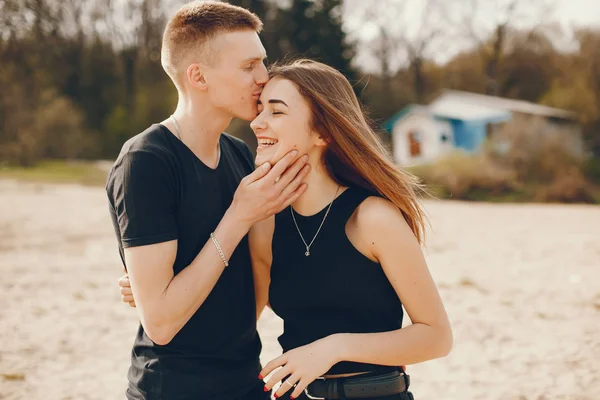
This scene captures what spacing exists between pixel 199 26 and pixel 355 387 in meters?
1.94

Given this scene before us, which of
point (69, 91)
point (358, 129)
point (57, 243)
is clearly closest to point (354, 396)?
point (358, 129)

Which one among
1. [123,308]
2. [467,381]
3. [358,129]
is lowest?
[123,308]

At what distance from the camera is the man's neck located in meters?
2.85

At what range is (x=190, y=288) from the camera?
243cm

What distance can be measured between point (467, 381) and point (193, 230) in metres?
4.21

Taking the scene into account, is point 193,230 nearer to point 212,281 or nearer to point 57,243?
point 212,281

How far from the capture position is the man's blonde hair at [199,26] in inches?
115

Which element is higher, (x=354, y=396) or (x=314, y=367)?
(x=314, y=367)

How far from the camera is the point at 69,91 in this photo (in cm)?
4884

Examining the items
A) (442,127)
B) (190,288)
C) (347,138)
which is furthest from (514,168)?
(190,288)

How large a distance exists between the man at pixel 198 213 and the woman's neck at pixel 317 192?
3.4 inches

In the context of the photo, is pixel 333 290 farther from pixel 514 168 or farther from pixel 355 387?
pixel 514 168

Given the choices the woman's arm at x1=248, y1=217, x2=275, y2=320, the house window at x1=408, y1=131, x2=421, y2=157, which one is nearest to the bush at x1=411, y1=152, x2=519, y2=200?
the house window at x1=408, y1=131, x2=421, y2=157

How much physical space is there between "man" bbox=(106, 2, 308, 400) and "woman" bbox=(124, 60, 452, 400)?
0.16m
